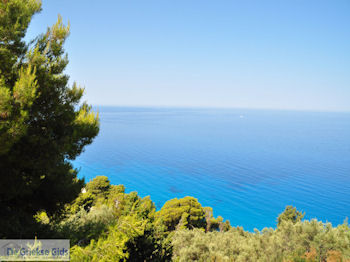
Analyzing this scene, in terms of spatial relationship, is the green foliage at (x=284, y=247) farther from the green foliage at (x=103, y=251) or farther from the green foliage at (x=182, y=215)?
the green foliage at (x=182, y=215)

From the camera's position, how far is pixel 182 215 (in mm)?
18000

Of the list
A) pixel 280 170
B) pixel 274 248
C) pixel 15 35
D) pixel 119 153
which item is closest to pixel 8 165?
pixel 15 35

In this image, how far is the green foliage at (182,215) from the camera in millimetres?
17844

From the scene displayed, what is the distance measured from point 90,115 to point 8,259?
323 centimetres

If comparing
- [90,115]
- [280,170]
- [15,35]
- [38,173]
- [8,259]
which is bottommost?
[280,170]

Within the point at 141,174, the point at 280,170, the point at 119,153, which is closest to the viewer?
the point at 141,174

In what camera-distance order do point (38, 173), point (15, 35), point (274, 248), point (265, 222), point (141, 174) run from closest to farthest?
point (15, 35)
point (38, 173)
point (274, 248)
point (265, 222)
point (141, 174)

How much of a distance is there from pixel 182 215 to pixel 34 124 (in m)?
15.8

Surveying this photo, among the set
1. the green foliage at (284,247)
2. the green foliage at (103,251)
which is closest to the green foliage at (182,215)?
the green foliage at (284,247)

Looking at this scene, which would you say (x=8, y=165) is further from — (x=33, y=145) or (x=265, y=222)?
(x=265, y=222)

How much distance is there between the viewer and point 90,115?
5.26m

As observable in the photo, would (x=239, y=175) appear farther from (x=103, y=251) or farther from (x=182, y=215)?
(x=103, y=251)

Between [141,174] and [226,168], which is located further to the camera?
[226,168]

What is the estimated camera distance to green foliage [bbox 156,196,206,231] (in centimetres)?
1784
